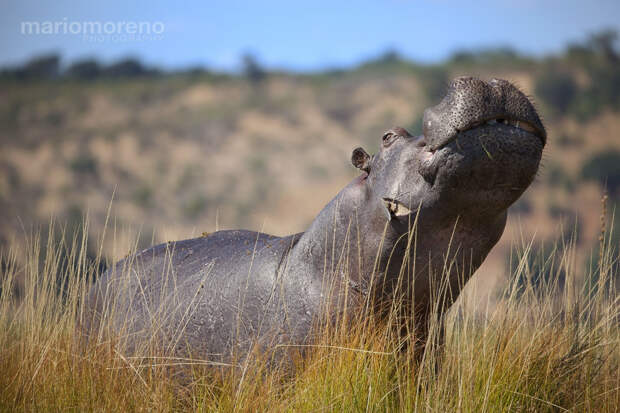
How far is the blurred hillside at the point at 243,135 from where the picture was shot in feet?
104

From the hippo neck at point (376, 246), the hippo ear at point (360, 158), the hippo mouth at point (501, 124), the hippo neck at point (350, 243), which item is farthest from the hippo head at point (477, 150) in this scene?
the hippo ear at point (360, 158)

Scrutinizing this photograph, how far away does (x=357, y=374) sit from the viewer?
373 centimetres

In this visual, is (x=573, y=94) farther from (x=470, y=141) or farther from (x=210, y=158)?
(x=470, y=141)

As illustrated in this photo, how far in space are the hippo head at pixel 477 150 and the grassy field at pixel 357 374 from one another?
32.1 inches

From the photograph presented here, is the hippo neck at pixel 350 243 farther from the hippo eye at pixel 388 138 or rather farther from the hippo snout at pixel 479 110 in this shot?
the hippo snout at pixel 479 110

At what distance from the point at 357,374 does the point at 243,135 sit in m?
38.8

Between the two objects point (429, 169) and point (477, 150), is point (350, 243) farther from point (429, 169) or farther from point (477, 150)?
point (477, 150)

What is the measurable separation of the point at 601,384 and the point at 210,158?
116 feet

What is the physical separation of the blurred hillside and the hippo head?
2057 cm

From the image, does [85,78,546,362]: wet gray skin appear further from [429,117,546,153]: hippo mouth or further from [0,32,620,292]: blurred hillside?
[0,32,620,292]: blurred hillside

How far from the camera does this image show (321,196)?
34.1 metres

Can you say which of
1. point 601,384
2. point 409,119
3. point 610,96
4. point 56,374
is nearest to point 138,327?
point 56,374

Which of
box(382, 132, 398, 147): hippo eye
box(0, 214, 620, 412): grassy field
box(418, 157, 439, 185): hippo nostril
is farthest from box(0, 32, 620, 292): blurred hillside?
box(418, 157, 439, 185): hippo nostril

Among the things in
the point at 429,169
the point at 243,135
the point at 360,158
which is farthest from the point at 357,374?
the point at 243,135
